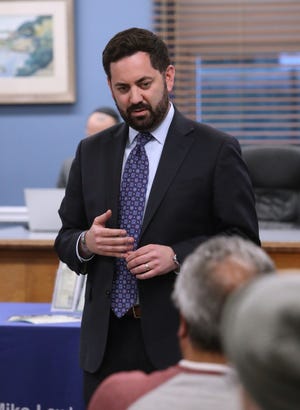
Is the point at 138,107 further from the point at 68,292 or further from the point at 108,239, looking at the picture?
the point at 68,292

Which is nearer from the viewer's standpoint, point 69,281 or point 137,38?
point 137,38

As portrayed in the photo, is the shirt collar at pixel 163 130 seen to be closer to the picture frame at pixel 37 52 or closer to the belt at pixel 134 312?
the belt at pixel 134 312

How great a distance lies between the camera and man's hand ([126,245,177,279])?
180 centimetres

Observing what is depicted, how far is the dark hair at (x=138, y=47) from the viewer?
186 cm

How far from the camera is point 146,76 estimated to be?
1853 millimetres

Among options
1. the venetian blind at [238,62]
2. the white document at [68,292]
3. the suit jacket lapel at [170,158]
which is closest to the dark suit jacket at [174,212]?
the suit jacket lapel at [170,158]

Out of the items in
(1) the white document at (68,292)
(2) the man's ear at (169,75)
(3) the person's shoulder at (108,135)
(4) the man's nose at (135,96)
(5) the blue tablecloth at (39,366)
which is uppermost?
(2) the man's ear at (169,75)

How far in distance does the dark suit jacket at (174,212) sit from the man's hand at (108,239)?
92 millimetres

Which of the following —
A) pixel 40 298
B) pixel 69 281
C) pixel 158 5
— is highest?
pixel 158 5

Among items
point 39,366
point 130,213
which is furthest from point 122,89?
point 39,366

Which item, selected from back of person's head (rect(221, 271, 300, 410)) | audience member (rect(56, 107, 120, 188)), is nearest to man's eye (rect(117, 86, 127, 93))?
back of person's head (rect(221, 271, 300, 410))

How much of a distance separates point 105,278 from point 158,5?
156 inches

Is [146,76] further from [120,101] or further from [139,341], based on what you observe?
[139,341]

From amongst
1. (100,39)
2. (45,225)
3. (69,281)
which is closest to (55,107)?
(100,39)
